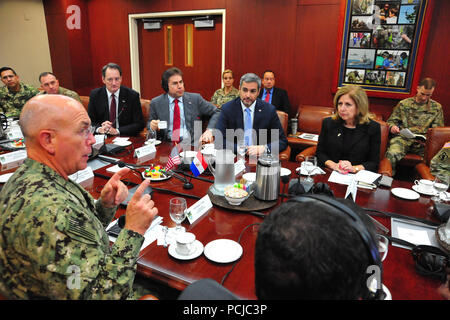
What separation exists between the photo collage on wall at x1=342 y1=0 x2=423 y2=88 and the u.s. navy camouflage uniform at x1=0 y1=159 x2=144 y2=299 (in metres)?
4.73

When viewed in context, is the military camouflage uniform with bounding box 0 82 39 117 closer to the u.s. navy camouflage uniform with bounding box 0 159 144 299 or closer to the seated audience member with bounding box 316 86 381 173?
the u.s. navy camouflage uniform with bounding box 0 159 144 299

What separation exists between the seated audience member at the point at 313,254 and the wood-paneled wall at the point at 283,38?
189 inches

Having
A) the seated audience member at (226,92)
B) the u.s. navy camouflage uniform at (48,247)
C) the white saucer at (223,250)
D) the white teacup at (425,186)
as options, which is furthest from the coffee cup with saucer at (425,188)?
the seated audience member at (226,92)

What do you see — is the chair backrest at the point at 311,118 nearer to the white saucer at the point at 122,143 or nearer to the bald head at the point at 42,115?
the white saucer at the point at 122,143

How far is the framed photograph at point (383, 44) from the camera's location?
13.8ft

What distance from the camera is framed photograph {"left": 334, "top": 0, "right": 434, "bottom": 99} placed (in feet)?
13.8

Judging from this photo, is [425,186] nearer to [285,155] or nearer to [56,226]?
[285,155]

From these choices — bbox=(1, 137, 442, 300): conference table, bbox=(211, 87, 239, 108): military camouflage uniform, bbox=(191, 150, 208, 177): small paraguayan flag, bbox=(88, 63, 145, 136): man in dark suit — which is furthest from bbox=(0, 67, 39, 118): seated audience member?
bbox=(191, 150, 208, 177): small paraguayan flag

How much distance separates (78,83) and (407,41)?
6524 millimetres

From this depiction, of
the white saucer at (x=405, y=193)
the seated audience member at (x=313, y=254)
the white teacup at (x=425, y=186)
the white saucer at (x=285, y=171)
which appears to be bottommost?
the white saucer at (x=405, y=193)

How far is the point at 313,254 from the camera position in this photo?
55cm

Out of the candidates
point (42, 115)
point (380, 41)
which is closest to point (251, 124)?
point (42, 115)

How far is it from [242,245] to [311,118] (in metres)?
3.54

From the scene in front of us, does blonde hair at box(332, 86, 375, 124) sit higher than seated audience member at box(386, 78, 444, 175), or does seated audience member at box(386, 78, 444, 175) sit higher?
blonde hair at box(332, 86, 375, 124)
